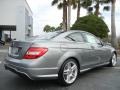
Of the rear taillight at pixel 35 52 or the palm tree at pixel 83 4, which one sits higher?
the palm tree at pixel 83 4

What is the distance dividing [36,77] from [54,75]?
507 millimetres

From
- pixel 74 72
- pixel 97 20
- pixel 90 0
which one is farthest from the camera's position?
pixel 90 0

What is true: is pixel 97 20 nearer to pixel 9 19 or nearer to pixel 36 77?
pixel 36 77

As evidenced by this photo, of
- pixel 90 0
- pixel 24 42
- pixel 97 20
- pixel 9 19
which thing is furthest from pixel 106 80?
pixel 9 19

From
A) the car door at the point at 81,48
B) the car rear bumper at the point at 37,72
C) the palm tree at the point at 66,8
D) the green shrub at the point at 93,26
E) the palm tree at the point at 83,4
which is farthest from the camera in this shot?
the palm tree at the point at 83,4

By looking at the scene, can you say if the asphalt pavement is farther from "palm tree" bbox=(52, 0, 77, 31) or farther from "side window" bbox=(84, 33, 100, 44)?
"palm tree" bbox=(52, 0, 77, 31)

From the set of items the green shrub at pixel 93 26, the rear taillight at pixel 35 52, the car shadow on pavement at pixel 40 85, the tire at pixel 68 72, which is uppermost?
the green shrub at pixel 93 26

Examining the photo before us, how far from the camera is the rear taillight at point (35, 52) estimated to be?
523cm

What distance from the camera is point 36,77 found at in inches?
205

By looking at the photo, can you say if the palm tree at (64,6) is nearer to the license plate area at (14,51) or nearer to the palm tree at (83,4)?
the palm tree at (83,4)

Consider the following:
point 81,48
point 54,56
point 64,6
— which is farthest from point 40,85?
point 64,6

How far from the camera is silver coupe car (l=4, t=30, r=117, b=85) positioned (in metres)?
5.23

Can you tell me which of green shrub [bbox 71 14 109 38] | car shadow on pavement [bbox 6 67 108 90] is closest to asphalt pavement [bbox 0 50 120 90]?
car shadow on pavement [bbox 6 67 108 90]

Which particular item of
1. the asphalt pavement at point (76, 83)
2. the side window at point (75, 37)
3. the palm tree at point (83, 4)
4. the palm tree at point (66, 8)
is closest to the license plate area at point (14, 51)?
the asphalt pavement at point (76, 83)
